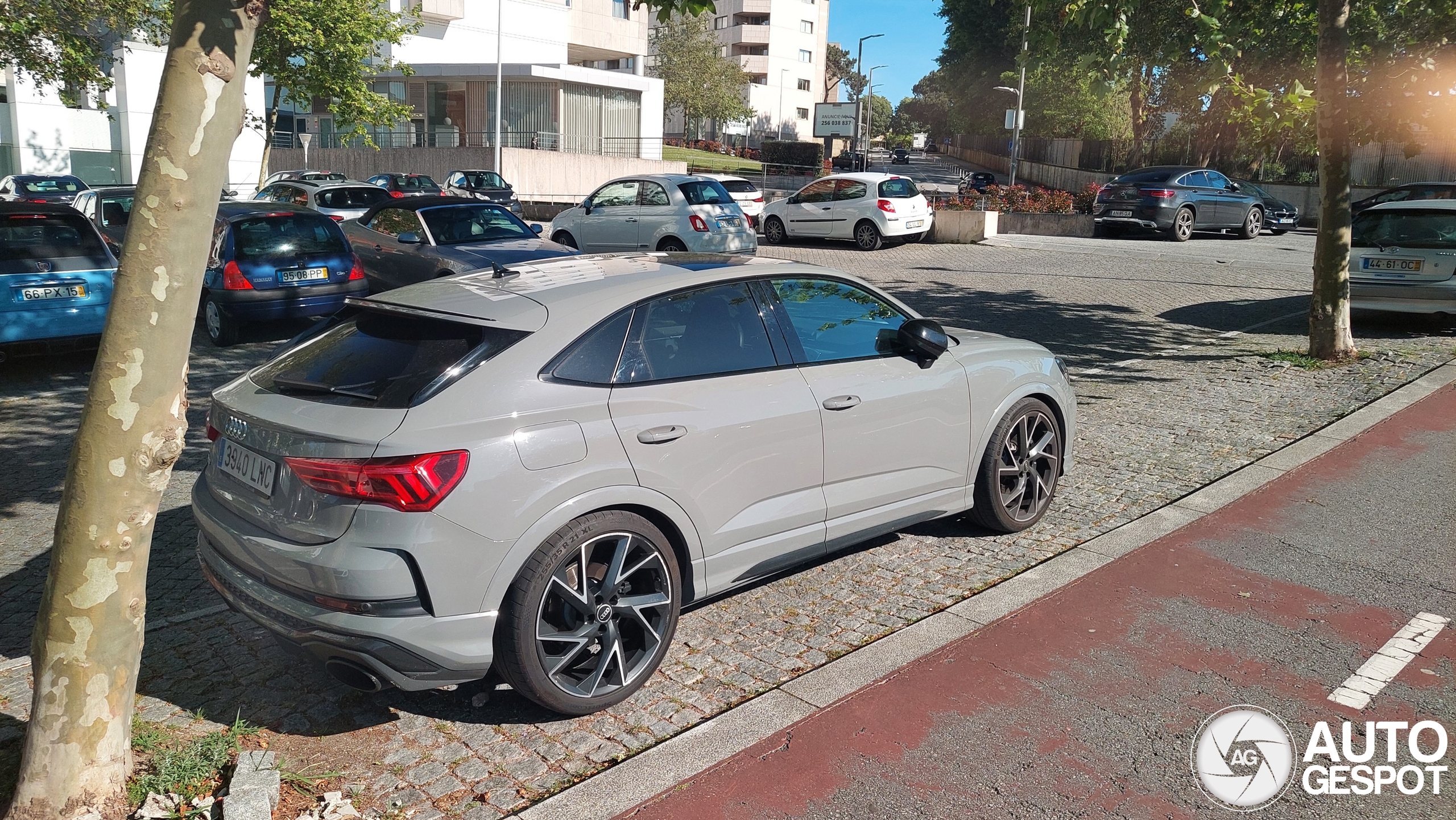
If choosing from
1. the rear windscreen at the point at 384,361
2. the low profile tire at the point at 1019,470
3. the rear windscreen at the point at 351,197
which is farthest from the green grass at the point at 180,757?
the rear windscreen at the point at 351,197

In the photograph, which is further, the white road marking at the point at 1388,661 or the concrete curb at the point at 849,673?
the white road marking at the point at 1388,661

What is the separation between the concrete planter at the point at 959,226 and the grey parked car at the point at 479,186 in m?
12.3

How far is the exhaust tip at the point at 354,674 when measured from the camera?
12.1 ft

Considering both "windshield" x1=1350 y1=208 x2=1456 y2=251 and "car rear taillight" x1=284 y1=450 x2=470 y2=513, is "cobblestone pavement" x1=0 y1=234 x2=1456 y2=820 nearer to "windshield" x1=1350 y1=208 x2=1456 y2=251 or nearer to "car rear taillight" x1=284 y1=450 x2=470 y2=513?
"car rear taillight" x1=284 y1=450 x2=470 y2=513

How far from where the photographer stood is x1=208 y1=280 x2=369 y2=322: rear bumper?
449 inches

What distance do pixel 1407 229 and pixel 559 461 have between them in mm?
12063

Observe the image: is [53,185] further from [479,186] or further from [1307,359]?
[1307,359]

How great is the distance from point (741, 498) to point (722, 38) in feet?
302

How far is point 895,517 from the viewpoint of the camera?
17.5 ft

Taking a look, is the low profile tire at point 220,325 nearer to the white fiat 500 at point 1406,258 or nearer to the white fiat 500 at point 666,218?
the white fiat 500 at point 666,218

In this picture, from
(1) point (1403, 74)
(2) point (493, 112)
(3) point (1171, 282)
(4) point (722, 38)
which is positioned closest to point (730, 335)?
(1) point (1403, 74)

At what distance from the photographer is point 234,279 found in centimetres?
1141

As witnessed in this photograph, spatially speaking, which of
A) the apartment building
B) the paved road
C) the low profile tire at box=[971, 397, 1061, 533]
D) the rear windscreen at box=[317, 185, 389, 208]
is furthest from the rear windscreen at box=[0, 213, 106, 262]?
the apartment building

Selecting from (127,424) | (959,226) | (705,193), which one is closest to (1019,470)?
(127,424)
